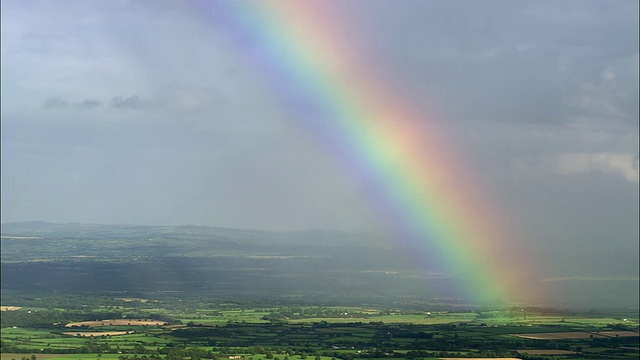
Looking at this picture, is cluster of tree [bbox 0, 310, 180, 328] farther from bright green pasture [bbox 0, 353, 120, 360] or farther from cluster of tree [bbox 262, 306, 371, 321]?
bright green pasture [bbox 0, 353, 120, 360]

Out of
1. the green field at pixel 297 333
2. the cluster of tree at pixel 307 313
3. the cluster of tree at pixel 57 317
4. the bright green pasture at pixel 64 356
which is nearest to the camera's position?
the bright green pasture at pixel 64 356

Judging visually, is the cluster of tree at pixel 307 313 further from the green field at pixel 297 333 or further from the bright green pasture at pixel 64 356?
the bright green pasture at pixel 64 356

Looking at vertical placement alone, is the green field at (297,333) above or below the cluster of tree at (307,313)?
below

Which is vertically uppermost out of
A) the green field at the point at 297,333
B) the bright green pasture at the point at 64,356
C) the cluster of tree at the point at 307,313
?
the cluster of tree at the point at 307,313

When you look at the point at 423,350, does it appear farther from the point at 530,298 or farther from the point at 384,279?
the point at 384,279

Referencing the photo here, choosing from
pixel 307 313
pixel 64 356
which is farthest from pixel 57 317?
pixel 307 313

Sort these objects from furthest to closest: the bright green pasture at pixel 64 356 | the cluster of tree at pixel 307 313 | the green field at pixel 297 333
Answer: the cluster of tree at pixel 307 313
the green field at pixel 297 333
the bright green pasture at pixel 64 356

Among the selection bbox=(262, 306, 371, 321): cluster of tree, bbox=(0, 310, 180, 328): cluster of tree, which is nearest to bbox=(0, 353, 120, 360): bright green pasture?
bbox=(0, 310, 180, 328): cluster of tree

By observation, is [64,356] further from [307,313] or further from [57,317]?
[307,313]

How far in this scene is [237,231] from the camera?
400 ft

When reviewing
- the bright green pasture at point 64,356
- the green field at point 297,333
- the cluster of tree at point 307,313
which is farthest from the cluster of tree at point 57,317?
the bright green pasture at point 64,356

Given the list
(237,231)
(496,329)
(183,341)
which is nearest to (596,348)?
(496,329)

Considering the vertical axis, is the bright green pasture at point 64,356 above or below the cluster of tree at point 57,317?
below

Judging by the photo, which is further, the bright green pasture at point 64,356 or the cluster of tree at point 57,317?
the cluster of tree at point 57,317
